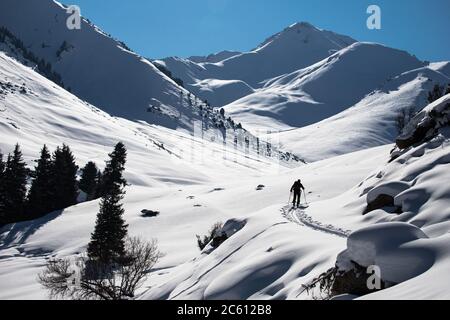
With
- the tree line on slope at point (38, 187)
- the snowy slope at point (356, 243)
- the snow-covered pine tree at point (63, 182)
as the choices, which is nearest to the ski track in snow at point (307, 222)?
the snowy slope at point (356, 243)

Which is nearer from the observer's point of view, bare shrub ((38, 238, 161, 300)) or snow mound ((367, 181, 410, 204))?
snow mound ((367, 181, 410, 204))

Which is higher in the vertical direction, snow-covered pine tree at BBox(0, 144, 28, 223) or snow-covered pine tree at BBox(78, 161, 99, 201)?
snow-covered pine tree at BBox(78, 161, 99, 201)

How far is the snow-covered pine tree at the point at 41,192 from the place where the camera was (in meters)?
63.9

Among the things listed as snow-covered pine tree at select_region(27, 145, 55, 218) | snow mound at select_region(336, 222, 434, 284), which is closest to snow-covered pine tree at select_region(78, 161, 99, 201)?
snow-covered pine tree at select_region(27, 145, 55, 218)

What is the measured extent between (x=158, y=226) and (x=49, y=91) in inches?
5179

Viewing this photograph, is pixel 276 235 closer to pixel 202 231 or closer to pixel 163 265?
pixel 163 265

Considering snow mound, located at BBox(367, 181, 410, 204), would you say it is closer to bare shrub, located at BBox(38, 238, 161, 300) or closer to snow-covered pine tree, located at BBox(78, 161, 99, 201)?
bare shrub, located at BBox(38, 238, 161, 300)

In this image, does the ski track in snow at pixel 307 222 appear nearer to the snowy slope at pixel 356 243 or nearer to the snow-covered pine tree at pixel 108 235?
the snowy slope at pixel 356 243

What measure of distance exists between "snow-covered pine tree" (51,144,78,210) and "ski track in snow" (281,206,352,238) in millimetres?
46044

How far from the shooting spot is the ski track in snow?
20.6 m

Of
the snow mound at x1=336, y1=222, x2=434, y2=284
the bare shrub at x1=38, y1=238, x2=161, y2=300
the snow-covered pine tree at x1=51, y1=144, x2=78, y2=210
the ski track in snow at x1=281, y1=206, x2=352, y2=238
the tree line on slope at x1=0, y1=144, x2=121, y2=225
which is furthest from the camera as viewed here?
the snow-covered pine tree at x1=51, y1=144, x2=78, y2=210

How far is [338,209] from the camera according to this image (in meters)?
26.5

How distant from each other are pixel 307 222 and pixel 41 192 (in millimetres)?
51627
